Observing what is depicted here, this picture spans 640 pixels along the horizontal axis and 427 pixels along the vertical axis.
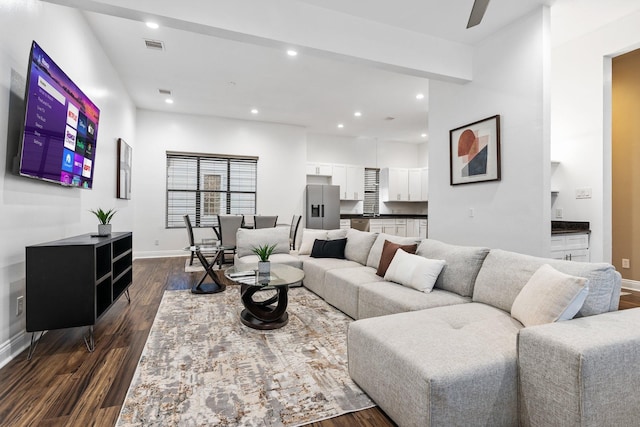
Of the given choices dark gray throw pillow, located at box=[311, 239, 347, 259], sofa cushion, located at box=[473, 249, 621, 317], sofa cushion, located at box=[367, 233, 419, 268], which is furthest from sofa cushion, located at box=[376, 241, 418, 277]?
dark gray throw pillow, located at box=[311, 239, 347, 259]

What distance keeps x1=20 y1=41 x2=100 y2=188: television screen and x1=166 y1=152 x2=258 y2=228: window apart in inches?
147

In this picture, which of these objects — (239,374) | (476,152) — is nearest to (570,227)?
(476,152)

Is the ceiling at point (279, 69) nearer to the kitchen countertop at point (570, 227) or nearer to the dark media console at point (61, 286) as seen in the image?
the dark media console at point (61, 286)

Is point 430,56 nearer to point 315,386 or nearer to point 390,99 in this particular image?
point 390,99

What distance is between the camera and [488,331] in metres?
1.72

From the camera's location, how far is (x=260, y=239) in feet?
15.3

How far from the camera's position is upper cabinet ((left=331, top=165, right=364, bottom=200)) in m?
8.55

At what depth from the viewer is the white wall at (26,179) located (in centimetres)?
216

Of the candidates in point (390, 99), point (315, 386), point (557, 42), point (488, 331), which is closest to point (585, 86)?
point (557, 42)

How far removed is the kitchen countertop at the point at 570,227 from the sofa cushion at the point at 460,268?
179 cm

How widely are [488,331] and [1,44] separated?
11.4 ft

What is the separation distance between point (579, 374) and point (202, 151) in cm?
726

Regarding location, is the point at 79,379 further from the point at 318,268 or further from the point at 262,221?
the point at 262,221

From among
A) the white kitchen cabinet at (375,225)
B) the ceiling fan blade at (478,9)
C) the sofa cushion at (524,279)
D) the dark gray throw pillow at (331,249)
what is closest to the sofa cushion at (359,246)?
the dark gray throw pillow at (331,249)
